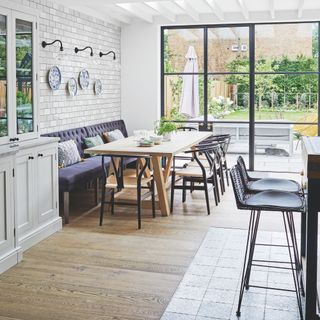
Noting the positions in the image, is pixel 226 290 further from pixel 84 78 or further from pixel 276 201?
pixel 84 78

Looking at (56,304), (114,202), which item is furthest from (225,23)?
(56,304)

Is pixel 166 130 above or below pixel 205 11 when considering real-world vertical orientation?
below

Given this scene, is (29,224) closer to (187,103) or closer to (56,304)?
(56,304)

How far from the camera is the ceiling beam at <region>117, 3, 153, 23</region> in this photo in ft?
26.1

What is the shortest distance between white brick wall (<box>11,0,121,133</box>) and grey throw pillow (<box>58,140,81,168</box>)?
0.32 metres

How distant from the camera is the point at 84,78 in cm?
784

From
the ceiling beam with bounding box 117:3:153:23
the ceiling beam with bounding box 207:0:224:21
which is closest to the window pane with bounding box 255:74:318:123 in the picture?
the ceiling beam with bounding box 207:0:224:21

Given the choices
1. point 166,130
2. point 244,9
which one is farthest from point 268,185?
point 244,9

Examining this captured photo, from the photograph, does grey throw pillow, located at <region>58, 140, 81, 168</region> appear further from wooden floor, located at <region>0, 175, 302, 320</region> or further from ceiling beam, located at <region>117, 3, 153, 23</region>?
ceiling beam, located at <region>117, 3, 153, 23</region>

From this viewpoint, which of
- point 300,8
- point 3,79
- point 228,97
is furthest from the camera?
point 228,97

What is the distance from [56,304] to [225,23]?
6857mm

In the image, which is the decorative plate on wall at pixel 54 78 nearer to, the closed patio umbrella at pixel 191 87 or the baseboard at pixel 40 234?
the baseboard at pixel 40 234

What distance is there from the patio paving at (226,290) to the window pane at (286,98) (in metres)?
4.66

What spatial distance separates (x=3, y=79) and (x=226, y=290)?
8.67 feet
